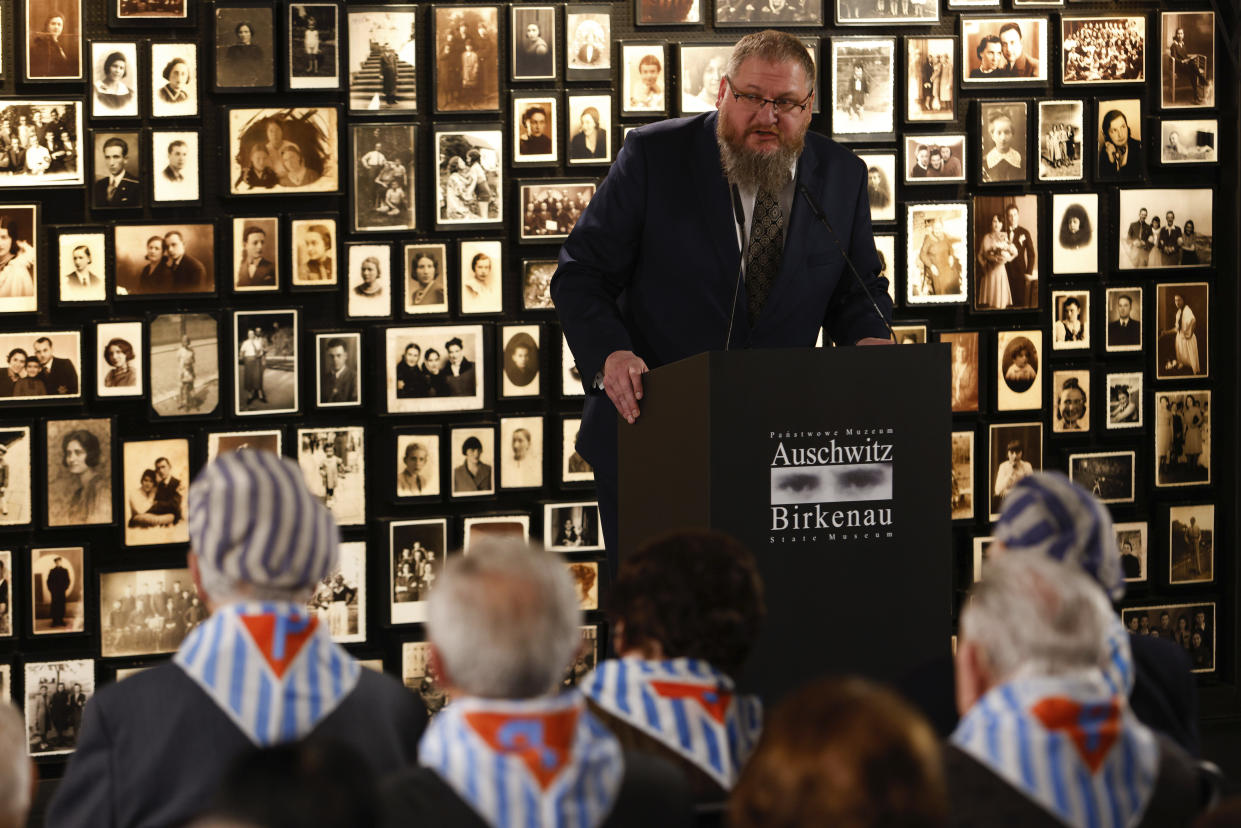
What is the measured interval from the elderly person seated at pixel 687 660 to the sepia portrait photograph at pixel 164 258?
3.64 meters

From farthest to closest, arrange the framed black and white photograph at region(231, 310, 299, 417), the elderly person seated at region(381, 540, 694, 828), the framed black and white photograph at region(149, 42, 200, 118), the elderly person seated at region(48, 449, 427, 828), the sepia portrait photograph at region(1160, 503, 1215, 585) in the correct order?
the sepia portrait photograph at region(1160, 503, 1215, 585) → the framed black and white photograph at region(231, 310, 299, 417) → the framed black and white photograph at region(149, 42, 200, 118) → the elderly person seated at region(48, 449, 427, 828) → the elderly person seated at region(381, 540, 694, 828)

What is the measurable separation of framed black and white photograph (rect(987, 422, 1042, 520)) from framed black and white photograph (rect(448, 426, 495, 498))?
216 cm

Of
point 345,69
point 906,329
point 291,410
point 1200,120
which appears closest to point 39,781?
point 291,410

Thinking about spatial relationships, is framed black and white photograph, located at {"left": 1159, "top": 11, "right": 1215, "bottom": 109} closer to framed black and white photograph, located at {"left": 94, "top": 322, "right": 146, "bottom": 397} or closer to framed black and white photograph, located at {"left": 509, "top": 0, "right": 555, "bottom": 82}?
framed black and white photograph, located at {"left": 509, "top": 0, "right": 555, "bottom": 82}

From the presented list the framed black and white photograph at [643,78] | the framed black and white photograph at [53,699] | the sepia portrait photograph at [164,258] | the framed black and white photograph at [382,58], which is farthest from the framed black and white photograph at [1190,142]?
the framed black and white photograph at [53,699]

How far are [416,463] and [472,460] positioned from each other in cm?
22

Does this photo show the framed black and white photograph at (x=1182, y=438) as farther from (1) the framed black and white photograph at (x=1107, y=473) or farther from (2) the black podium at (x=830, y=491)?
(2) the black podium at (x=830, y=491)

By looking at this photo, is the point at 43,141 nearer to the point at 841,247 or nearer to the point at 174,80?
the point at 174,80

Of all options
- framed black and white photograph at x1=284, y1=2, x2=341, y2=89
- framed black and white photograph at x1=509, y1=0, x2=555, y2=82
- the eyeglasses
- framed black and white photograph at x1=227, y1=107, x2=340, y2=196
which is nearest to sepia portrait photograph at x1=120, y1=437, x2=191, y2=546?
framed black and white photograph at x1=227, y1=107, x2=340, y2=196

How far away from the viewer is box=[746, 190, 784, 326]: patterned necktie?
4.15 meters

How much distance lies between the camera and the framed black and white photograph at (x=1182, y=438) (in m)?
6.60

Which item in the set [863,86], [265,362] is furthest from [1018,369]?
[265,362]

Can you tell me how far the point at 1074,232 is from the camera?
6465mm

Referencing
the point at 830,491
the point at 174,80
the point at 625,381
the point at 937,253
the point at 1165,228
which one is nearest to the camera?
the point at 830,491
